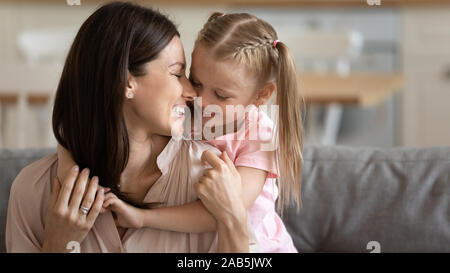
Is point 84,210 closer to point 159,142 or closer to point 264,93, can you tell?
point 159,142

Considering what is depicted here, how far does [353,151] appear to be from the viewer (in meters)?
1.42

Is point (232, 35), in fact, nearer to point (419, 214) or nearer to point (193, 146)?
point (193, 146)

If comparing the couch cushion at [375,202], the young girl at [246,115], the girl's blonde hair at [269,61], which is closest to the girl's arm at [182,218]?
the young girl at [246,115]

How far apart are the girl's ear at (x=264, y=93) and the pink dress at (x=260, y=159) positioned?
0.02 metres

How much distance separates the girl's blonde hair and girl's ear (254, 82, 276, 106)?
11 mm

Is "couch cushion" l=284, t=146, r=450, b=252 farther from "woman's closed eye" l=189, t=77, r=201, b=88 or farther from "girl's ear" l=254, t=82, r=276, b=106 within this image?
"woman's closed eye" l=189, t=77, r=201, b=88

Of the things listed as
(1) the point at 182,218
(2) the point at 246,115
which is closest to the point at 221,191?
(1) the point at 182,218

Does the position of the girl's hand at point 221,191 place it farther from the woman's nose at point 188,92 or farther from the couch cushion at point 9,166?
the couch cushion at point 9,166

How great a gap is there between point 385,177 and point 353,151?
0.11 meters

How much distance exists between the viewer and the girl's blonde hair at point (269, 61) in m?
0.97

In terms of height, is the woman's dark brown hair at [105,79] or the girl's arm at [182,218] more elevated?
the woman's dark brown hair at [105,79]

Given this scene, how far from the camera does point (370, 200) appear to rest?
1328mm

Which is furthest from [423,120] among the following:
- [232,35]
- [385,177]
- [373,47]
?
[232,35]

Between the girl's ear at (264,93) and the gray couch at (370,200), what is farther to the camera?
the gray couch at (370,200)
